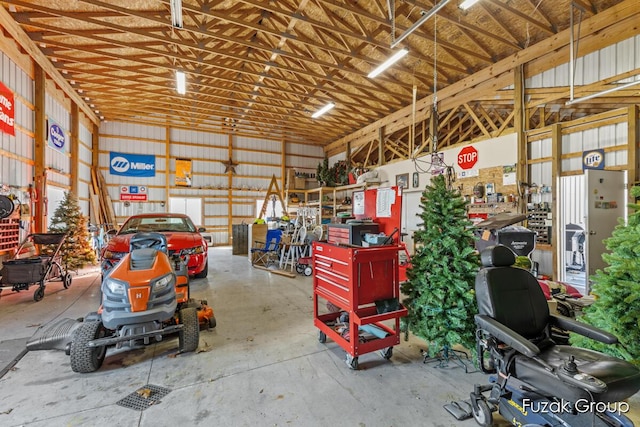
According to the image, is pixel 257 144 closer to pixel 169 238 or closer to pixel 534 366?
pixel 169 238

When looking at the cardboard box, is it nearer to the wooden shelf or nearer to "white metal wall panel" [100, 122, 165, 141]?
"white metal wall panel" [100, 122, 165, 141]

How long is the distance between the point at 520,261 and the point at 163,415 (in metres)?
4.18

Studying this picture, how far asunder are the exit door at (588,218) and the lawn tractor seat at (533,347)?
390 cm

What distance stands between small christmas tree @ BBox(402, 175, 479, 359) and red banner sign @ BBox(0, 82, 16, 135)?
298 inches

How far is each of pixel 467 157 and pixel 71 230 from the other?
32.4ft

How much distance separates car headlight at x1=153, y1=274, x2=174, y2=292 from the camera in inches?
102

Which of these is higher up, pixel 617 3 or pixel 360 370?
pixel 617 3

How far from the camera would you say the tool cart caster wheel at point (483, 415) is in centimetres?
188

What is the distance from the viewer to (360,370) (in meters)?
2.62

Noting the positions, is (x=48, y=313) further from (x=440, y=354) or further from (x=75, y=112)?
(x=75, y=112)

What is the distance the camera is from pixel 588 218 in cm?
481

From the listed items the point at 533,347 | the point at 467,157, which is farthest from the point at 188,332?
the point at 467,157

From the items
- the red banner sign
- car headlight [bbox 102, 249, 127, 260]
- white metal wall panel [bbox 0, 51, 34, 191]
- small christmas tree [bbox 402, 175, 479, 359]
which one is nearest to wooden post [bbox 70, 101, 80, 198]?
white metal wall panel [bbox 0, 51, 34, 191]

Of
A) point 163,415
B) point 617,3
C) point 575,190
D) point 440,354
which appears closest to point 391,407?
point 440,354
